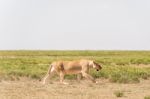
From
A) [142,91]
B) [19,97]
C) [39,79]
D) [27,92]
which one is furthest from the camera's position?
[39,79]

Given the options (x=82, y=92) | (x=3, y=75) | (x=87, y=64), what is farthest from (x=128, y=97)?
(x=3, y=75)

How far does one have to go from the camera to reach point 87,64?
74.8 feet

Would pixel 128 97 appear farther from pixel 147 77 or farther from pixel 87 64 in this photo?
pixel 147 77

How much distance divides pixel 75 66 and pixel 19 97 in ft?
24.2

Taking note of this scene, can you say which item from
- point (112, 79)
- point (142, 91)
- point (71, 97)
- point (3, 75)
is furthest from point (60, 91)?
point (3, 75)

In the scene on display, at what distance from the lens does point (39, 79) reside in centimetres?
2473

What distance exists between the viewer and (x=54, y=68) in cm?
2303

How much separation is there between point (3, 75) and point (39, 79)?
2270 millimetres

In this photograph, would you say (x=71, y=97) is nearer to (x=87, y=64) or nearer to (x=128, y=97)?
(x=128, y=97)

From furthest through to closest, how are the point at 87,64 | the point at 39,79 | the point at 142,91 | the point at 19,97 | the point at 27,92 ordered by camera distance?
the point at 39,79, the point at 87,64, the point at 142,91, the point at 27,92, the point at 19,97

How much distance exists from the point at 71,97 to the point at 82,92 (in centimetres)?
174

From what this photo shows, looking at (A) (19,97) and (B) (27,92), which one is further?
(B) (27,92)

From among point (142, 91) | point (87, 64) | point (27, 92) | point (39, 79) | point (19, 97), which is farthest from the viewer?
point (39, 79)

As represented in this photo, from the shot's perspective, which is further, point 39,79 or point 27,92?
point 39,79
